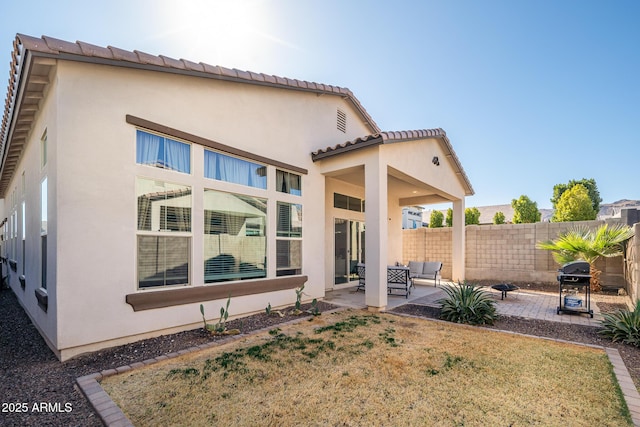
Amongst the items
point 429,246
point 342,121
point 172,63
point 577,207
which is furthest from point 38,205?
point 577,207

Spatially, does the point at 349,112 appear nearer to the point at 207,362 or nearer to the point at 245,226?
the point at 245,226

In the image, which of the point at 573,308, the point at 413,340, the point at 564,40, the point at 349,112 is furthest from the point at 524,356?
the point at 564,40

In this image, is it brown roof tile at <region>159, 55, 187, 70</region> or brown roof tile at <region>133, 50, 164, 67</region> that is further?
brown roof tile at <region>159, 55, 187, 70</region>

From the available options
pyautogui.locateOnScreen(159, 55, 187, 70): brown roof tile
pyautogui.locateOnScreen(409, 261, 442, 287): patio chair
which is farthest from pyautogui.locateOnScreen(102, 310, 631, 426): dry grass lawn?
pyautogui.locateOnScreen(409, 261, 442, 287): patio chair

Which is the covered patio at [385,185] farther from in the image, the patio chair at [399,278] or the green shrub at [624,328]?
the green shrub at [624,328]

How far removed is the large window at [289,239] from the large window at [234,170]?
853mm

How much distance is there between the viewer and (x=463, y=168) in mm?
12211

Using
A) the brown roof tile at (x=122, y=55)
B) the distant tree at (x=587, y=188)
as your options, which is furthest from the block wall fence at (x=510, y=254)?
the distant tree at (x=587, y=188)

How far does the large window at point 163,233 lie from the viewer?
5.07 meters

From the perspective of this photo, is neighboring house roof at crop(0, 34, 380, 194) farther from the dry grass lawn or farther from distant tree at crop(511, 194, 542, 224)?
distant tree at crop(511, 194, 542, 224)

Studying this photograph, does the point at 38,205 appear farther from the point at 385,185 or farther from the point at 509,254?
the point at 509,254

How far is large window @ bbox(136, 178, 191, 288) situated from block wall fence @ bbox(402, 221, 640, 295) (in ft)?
39.2

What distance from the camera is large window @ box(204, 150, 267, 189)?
609cm

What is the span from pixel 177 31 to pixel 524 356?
8673 mm
